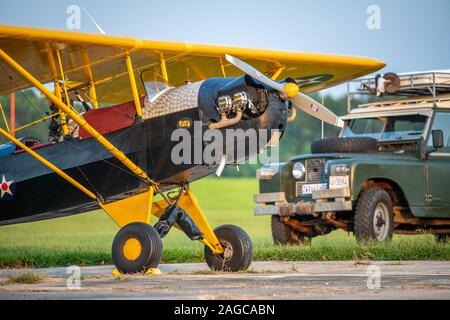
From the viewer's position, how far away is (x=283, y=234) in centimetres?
1545

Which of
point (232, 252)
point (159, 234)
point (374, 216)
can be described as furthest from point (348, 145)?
point (159, 234)

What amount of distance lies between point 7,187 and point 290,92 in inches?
152

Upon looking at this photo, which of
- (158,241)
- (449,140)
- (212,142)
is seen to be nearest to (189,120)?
(212,142)

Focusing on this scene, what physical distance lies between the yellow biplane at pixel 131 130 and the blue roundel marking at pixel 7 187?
12mm

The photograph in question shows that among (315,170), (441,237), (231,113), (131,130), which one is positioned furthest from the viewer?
(441,237)

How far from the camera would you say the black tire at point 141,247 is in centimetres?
991

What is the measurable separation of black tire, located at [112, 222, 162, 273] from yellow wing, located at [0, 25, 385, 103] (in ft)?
6.47

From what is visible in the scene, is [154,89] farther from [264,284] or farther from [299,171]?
[299,171]

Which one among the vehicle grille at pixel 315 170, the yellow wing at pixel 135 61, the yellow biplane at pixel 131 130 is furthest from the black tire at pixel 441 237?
the yellow biplane at pixel 131 130

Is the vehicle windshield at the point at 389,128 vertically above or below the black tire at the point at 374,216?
above

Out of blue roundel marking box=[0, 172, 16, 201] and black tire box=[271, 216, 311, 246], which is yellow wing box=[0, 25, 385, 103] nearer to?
blue roundel marking box=[0, 172, 16, 201]

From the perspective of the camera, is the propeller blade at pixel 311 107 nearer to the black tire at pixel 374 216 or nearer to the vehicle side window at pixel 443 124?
the black tire at pixel 374 216

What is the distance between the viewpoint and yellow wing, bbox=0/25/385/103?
1045 centimetres
